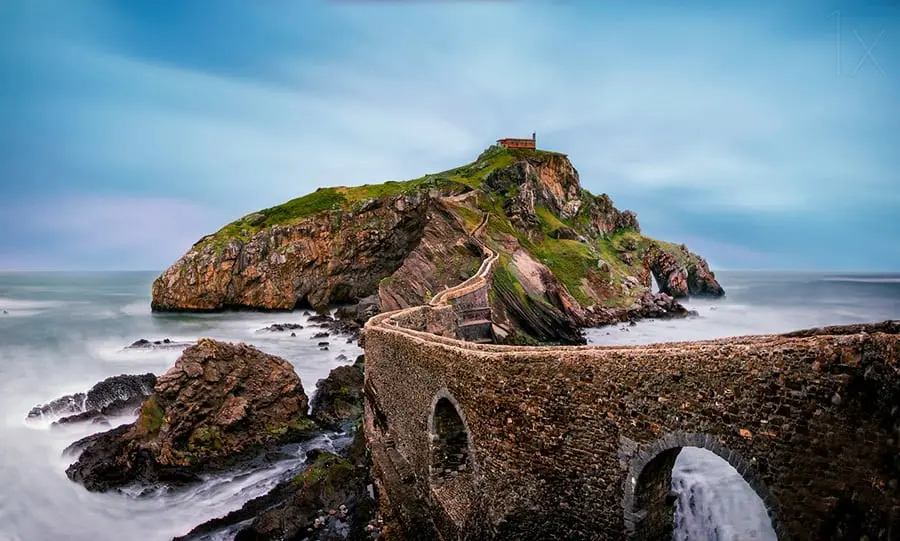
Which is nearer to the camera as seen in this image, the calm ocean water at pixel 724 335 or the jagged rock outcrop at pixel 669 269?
the calm ocean water at pixel 724 335

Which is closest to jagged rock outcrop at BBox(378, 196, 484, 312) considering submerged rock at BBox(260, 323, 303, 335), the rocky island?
the rocky island

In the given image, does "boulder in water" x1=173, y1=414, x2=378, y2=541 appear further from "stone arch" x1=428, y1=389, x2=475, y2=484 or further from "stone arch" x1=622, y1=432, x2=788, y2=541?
"stone arch" x1=622, y1=432, x2=788, y2=541

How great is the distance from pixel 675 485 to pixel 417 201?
64913mm

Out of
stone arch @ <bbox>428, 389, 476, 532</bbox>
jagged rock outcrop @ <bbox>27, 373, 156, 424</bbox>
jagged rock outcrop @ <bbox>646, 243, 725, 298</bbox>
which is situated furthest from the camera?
jagged rock outcrop @ <bbox>646, 243, 725, 298</bbox>

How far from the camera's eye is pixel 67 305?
288 ft

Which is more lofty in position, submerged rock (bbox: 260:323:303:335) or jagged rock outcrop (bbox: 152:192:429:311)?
jagged rock outcrop (bbox: 152:192:429:311)

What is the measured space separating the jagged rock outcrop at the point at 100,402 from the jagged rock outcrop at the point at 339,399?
9555mm

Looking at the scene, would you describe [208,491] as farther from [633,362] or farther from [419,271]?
[419,271]

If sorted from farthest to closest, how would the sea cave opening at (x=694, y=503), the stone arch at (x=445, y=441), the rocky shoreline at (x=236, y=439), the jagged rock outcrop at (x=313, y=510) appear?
the rocky shoreline at (x=236, y=439) < the jagged rock outcrop at (x=313, y=510) < the stone arch at (x=445, y=441) < the sea cave opening at (x=694, y=503)

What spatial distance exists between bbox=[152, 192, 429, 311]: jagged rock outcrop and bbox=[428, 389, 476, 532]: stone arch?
205ft

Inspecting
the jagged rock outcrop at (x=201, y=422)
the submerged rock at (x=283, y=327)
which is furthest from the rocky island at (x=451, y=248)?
the jagged rock outcrop at (x=201, y=422)

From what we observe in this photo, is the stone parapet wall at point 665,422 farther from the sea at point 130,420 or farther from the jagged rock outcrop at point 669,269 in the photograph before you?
the jagged rock outcrop at point 669,269

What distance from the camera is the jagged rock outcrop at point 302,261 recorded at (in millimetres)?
75188

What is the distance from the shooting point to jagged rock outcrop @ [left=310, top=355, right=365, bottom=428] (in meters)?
24.3
